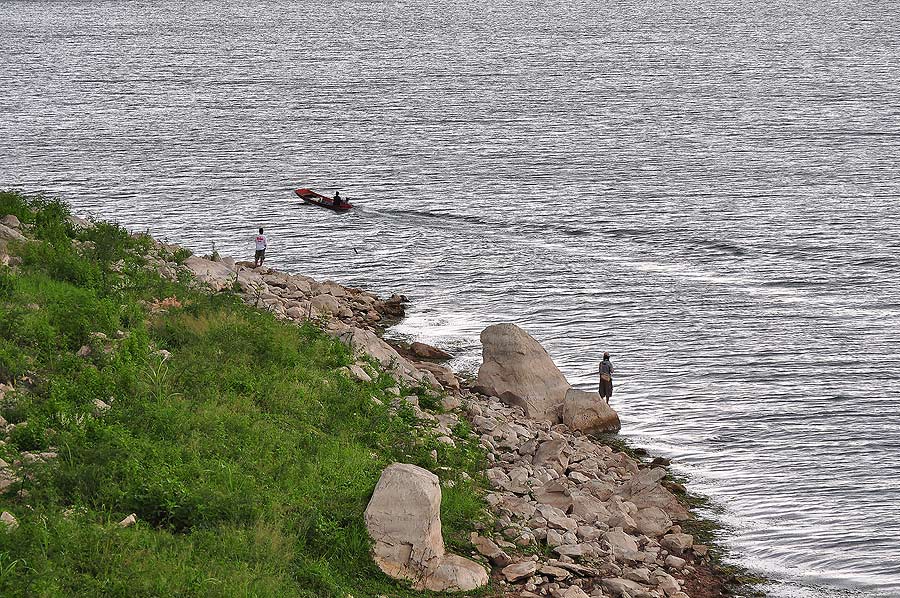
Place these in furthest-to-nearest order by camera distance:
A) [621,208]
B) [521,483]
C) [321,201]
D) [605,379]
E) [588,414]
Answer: [321,201] < [621,208] < [605,379] < [588,414] < [521,483]

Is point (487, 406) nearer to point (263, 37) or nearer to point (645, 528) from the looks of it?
point (645, 528)

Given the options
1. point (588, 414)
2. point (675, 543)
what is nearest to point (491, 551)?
point (675, 543)

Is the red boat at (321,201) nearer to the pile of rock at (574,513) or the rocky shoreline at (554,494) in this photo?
the rocky shoreline at (554,494)

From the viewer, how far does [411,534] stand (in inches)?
806

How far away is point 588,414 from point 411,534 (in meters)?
15.9

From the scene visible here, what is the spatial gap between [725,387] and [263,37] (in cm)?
15017

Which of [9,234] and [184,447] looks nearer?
[184,447]

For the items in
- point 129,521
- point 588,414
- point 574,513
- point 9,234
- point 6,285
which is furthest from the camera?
point 588,414

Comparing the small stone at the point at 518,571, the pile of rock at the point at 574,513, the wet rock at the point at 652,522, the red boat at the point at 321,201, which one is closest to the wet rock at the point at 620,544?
the pile of rock at the point at 574,513

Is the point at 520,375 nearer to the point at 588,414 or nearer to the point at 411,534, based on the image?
the point at 588,414

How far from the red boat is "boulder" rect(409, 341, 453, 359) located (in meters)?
27.2

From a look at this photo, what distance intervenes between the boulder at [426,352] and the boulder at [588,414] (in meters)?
7.22

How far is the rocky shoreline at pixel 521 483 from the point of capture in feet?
68.6

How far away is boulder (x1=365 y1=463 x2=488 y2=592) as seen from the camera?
2034cm
